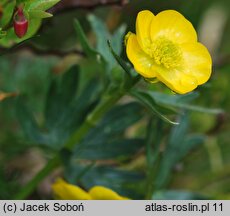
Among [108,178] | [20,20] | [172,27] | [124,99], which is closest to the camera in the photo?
[20,20]

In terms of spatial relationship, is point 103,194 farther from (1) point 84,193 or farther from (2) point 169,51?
(2) point 169,51

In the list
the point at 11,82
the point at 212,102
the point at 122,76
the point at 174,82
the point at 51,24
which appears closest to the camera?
the point at 174,82

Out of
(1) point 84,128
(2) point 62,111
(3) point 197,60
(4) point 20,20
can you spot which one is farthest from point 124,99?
(4) point 20,20

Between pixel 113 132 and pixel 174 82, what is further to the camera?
pixel 113 132

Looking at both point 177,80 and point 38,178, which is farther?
point 38,178

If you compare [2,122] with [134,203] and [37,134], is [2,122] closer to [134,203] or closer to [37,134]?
[37,134]

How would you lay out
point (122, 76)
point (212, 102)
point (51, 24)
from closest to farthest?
1. point (122, 76)
2. point (51, 24)
3. point (212, 102)

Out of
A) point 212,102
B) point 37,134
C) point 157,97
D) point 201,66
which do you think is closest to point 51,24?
point 37,134
